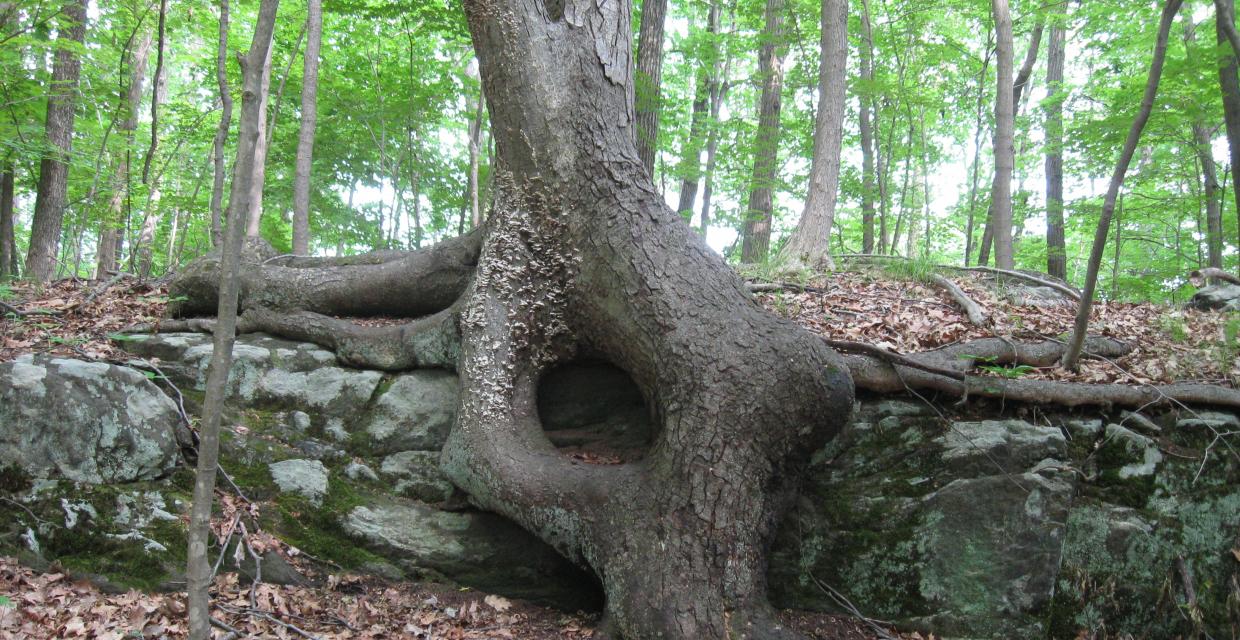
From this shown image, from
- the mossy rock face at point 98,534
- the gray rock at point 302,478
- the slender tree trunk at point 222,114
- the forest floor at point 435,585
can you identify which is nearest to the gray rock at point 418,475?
the gray rock at point 302,478

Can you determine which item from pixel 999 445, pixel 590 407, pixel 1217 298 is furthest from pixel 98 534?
pixel 1217 298

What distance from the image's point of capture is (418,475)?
4629 mm

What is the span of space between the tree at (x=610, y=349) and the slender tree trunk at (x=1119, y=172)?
168 centimetres

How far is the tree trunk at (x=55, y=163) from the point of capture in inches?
385

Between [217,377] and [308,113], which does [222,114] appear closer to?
[217,377]

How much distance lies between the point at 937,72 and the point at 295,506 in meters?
14.6

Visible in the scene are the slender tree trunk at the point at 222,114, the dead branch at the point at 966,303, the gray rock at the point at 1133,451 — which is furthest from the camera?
the dead branch at the point at 966,303

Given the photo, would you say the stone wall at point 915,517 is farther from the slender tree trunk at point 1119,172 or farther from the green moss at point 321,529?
the slender tree trunk at point 1119,172

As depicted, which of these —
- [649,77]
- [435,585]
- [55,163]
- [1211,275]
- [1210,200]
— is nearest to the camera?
[435,585]

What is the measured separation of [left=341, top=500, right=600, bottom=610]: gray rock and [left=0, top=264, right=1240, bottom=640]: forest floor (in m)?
0.14

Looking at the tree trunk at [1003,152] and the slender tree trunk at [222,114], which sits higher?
the tree trunk at [1003,152]

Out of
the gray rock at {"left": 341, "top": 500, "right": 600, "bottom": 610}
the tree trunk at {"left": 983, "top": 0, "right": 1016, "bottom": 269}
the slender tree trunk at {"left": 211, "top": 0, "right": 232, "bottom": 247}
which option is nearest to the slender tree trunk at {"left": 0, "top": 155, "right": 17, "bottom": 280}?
the slender tree trunk at {"left": 211, "top": 0, "right": 232, "bottom": 247}

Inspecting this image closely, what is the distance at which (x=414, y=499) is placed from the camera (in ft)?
14.9

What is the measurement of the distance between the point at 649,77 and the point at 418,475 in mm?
4852
